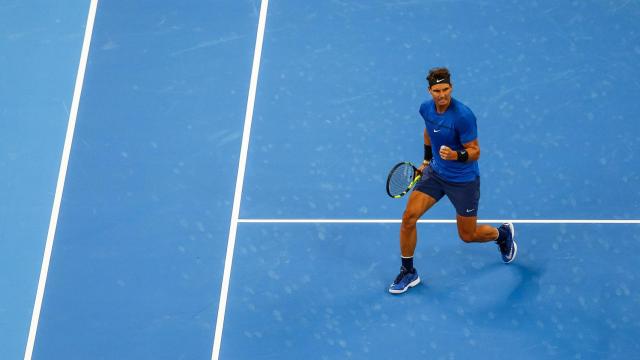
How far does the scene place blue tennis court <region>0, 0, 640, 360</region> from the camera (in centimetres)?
816

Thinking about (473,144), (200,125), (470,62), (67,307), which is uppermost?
(473,144)

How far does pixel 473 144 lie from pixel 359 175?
1.91 meters

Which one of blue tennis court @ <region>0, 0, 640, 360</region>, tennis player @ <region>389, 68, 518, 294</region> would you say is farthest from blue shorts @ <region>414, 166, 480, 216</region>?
blue tennis court @ <region>0, 0, 640, 360</region>

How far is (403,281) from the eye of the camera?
27.2 feet

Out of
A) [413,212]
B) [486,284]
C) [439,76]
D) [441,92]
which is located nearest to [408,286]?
[486,284]

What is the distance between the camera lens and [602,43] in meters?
10.0

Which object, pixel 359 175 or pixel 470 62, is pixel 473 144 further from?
pixel 470 62

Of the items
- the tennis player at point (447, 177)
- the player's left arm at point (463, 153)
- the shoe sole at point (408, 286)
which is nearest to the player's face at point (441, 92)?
the tennis player at point (447, 177)

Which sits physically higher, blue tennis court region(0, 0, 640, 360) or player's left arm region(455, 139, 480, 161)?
player's left arm region(455, 139, 480, 161)

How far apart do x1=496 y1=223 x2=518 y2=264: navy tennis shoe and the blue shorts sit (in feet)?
1.79

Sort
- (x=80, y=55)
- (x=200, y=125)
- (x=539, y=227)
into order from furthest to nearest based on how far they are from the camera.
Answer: (x=80, y=55) < (x=200, y=125) < (x=539, y=227)

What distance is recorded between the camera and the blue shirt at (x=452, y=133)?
24.2 feet

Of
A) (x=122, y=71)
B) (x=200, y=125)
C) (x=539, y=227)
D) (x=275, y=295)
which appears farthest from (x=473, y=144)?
(x=122, y=71)

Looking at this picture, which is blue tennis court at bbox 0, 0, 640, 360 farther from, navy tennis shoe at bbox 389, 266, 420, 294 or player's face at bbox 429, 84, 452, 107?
player's face at bbox 429, 84, 452, 107
